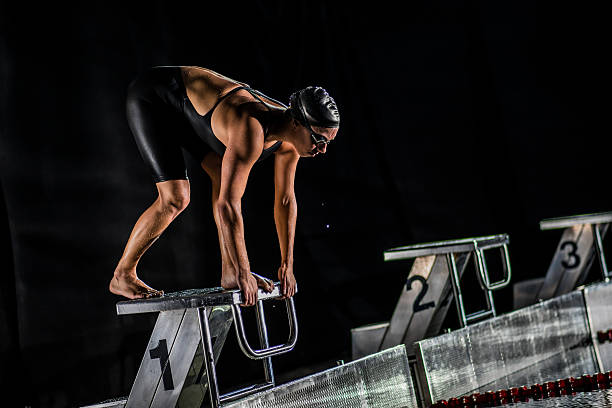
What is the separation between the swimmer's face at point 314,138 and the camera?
2939 millimetres

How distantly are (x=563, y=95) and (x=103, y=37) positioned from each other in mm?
4680

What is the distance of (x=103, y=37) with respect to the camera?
4344mm

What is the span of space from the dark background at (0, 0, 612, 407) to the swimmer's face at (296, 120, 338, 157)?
1.71 m

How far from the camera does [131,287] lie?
302 centimetres

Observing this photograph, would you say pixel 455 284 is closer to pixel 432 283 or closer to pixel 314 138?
pixel 432 283

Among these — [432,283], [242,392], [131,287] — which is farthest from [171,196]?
[432,283]

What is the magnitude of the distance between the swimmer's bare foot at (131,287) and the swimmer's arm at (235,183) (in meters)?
0.40

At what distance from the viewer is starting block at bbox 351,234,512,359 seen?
4402 millimetres

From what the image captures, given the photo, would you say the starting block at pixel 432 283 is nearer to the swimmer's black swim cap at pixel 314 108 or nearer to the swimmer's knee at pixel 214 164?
the swimmer's knee at pixel 214 164

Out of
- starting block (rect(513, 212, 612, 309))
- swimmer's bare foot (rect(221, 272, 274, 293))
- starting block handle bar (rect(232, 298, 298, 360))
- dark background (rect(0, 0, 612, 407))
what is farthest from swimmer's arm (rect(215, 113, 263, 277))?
starting block (rect(513, 212, 612, 309))

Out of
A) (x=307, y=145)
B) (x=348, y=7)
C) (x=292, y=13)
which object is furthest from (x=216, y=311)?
(x=348, y=7)

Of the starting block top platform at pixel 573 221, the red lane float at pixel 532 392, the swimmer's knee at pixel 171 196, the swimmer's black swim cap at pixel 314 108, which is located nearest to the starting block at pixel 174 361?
the swimmer's knee at pixel 171 196

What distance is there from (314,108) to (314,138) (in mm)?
127

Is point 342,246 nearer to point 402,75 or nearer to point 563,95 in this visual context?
point 402,75
